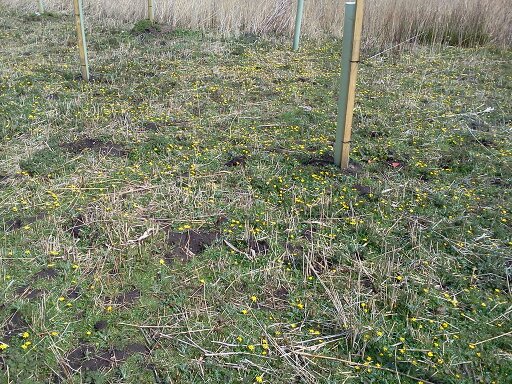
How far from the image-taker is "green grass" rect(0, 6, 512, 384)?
2529mm

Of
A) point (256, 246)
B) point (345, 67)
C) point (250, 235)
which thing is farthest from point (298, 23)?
point (256, 246)

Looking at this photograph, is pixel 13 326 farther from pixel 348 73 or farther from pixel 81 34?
pixel 81 34

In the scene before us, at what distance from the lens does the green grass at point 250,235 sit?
2.53 m

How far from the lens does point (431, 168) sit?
14.7 ft

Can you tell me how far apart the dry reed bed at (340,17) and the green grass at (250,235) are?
2782 mm

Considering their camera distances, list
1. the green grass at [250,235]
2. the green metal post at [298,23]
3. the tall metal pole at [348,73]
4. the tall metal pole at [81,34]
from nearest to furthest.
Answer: the green grass at [250,235]
the tall metal pole at [348,73]
the tall metal pole at [81,34]
the green metal post at [298,23]

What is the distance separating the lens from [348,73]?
160 inches

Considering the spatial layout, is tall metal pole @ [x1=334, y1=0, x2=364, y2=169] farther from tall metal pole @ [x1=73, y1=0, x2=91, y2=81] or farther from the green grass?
tall metal pole @ [x1=73, y1=0, x2=91, y2=81]

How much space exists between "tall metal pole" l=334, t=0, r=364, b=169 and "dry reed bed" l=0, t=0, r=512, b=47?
488 cm

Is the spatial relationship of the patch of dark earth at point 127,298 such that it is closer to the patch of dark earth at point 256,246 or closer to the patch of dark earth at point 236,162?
the patch of dark earth at point 256,246

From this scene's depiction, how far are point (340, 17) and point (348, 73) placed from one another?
6397mm

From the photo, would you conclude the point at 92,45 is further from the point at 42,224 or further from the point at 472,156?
the point at 472,156

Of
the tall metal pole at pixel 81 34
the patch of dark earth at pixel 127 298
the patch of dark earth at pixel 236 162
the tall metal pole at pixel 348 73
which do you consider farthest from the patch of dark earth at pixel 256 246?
the tall metal pole at pixel 81 34

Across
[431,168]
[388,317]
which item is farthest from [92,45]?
[388,317]
